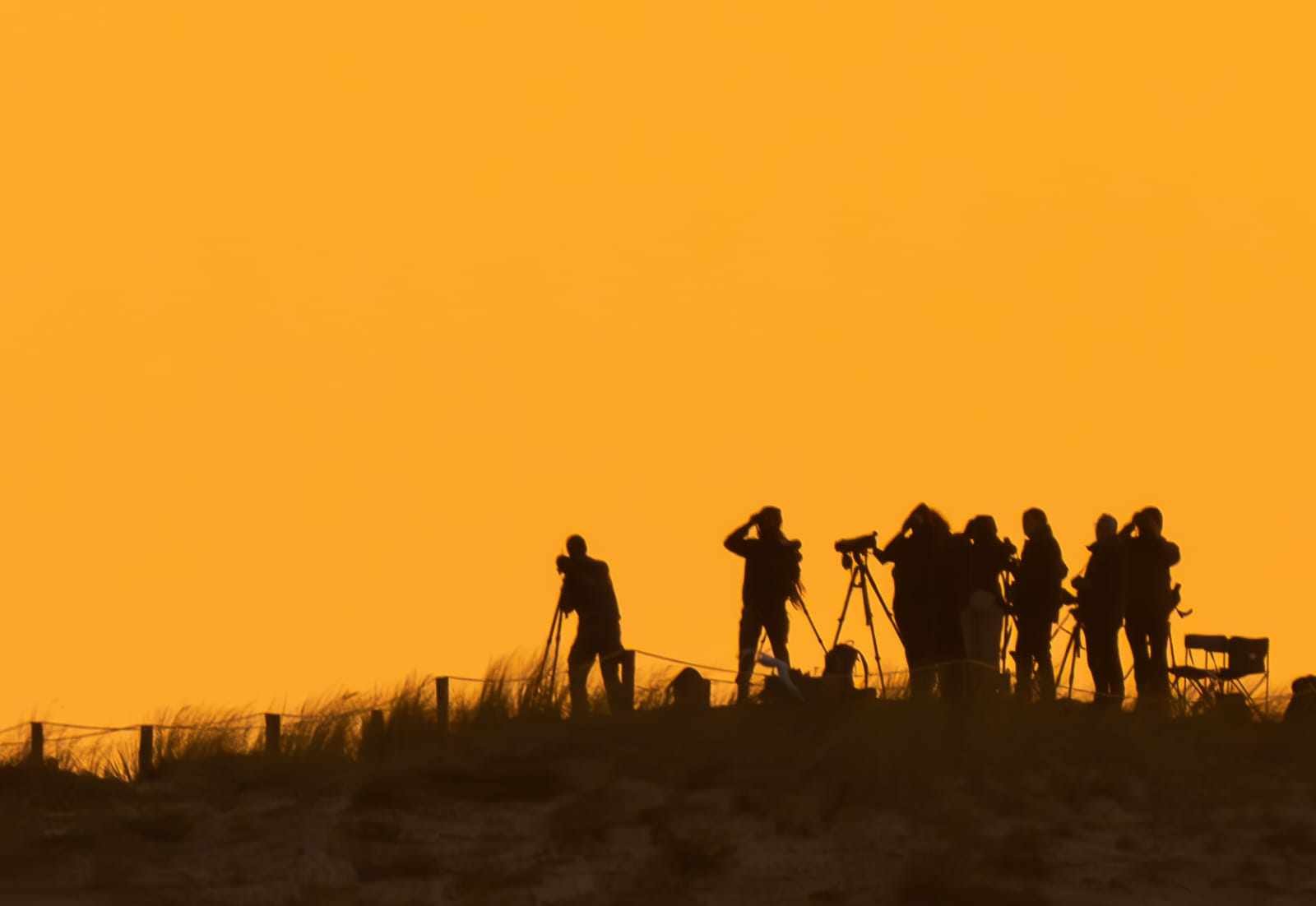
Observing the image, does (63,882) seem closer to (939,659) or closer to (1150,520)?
(939,659)

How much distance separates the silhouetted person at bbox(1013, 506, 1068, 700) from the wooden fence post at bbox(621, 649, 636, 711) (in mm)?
3370

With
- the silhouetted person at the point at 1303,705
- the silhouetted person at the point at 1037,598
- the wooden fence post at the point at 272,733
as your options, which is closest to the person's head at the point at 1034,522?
the silhouetted person at the point at 1037,598

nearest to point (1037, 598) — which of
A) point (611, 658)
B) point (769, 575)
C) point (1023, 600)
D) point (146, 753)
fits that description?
point (1023, 600)

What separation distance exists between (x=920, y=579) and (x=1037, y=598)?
1028mm

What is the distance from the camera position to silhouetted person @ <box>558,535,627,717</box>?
27797 mm

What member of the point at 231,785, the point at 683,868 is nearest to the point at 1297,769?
the point at 683,868

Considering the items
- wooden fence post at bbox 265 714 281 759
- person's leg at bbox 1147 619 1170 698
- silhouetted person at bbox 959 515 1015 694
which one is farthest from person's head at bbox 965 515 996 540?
wooden fence post at bbox 265 714 281 759

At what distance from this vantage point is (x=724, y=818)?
76.1ft

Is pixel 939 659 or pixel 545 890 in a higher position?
pixel 939 659

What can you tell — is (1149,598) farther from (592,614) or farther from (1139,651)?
(592,614)

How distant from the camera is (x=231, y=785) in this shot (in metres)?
24.9

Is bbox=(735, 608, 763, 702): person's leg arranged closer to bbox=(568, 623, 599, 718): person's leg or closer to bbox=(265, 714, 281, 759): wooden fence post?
bbox=(568, 623, 599, 718): person's leg

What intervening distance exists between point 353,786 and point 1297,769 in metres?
8.01

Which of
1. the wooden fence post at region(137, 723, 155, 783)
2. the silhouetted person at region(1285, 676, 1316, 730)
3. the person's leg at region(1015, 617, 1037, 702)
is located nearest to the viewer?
the wooden fence post at region(137, 723, 155, 783)
